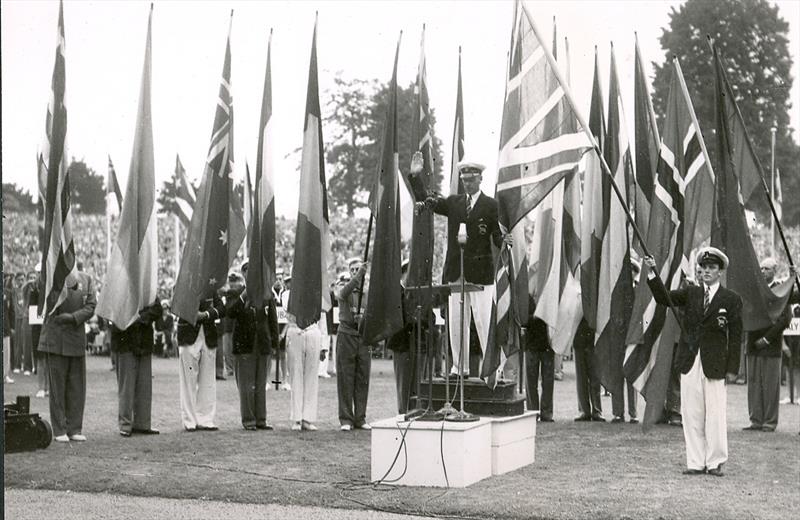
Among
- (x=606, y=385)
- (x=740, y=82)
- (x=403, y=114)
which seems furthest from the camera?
(x=403, y=114)

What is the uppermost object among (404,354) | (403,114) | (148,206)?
(403,114)

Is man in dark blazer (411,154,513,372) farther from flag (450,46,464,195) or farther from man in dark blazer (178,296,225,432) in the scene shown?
man in dark blazer (178,296,225,432)

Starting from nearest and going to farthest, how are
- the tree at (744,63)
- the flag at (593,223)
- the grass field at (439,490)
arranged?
the grass field at (439,490) → the flag at (593,223) → the tree at (744,63)

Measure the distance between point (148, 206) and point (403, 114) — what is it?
90.5ft

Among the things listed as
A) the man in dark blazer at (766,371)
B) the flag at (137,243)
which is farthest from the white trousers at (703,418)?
the flag at (137,243)

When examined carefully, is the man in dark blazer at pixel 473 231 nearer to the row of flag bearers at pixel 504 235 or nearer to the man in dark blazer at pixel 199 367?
the row of flag bearers at pixel 504 235

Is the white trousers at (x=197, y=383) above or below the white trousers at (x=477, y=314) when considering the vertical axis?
below

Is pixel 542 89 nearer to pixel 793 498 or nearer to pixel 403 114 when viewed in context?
pixel 793 498

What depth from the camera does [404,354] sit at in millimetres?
14938

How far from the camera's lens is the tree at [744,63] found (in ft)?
121

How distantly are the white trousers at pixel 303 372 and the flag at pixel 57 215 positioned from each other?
3.22m

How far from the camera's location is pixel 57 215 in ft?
42.1

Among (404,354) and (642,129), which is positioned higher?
(642,129)

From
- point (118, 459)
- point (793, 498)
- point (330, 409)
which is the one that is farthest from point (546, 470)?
point (330, 409)
